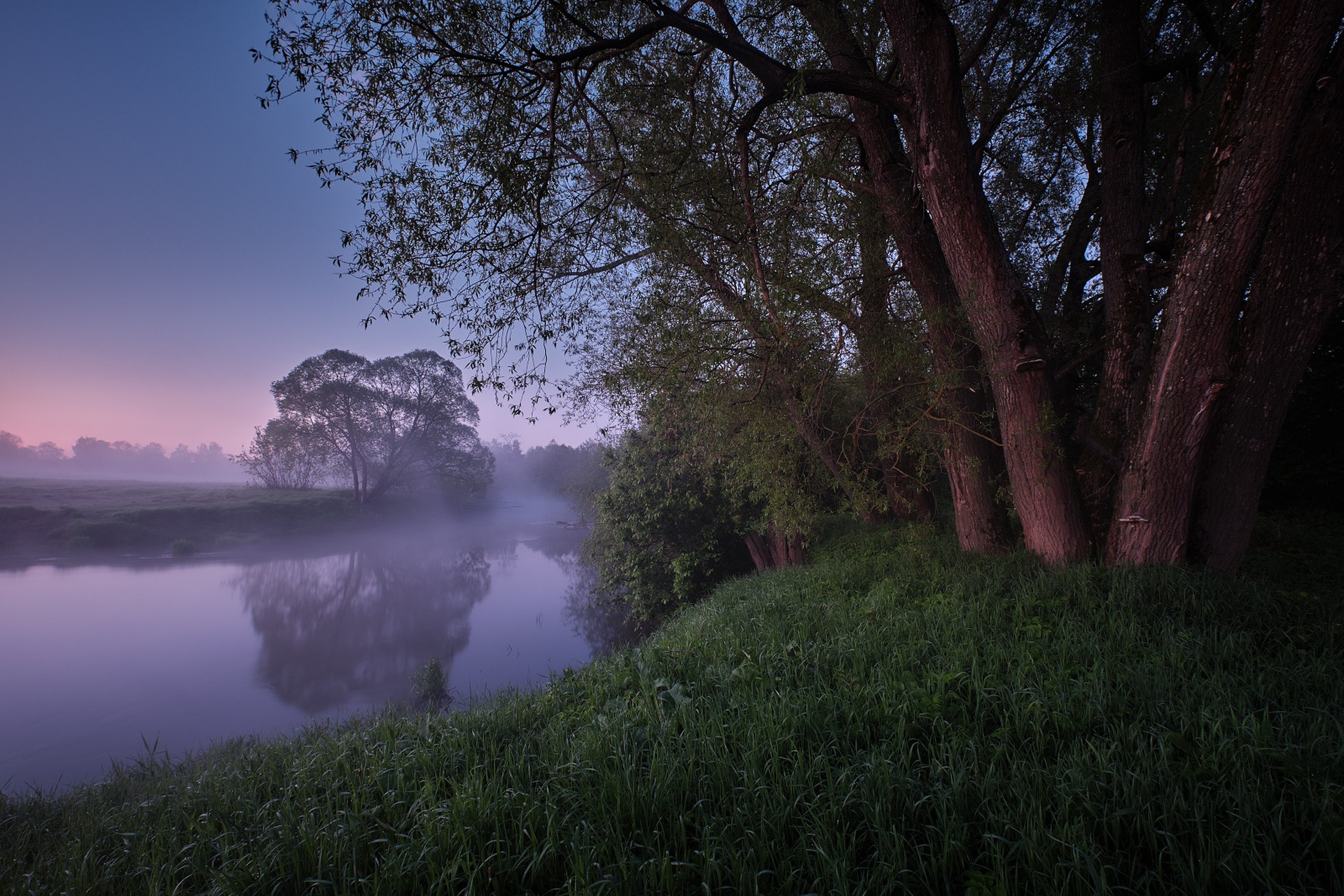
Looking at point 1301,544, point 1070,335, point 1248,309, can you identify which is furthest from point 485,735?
point 1301,544

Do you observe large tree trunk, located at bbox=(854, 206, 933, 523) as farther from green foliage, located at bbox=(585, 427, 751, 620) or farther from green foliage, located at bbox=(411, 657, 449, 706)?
green foliage, located at bbox=(411, 657, 449, 706)

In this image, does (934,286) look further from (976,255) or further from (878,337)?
(976,255)

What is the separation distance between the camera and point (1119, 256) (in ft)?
17.6

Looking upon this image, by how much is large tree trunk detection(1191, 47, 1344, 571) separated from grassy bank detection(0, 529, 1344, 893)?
1.07 m

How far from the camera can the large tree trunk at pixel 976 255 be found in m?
4.49

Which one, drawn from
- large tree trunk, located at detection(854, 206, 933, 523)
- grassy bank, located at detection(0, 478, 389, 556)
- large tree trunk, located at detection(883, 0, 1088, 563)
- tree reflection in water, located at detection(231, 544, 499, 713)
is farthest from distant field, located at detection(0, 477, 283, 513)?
large tree trunk, located at detection(883, 0, 1088, 563)

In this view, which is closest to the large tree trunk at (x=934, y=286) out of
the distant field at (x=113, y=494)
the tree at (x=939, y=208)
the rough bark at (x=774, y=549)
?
the tree at (x=939, y=208)

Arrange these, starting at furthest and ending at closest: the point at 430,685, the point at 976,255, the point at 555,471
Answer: the point at 555,471, the point at 430,685, the point at 976,255

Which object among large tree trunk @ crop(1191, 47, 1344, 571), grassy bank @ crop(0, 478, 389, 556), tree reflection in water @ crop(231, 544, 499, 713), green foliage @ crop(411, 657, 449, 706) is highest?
large tree trunk @ crop(1191, 47, 1344, 571)

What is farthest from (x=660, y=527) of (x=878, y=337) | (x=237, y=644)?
(x=237, y=644)

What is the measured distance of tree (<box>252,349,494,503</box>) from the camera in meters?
28.0

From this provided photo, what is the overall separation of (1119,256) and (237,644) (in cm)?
1877

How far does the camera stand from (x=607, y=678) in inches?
160

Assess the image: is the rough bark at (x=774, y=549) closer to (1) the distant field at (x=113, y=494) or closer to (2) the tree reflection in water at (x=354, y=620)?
(2) the tree reflection in water at (x=354, y=620)
